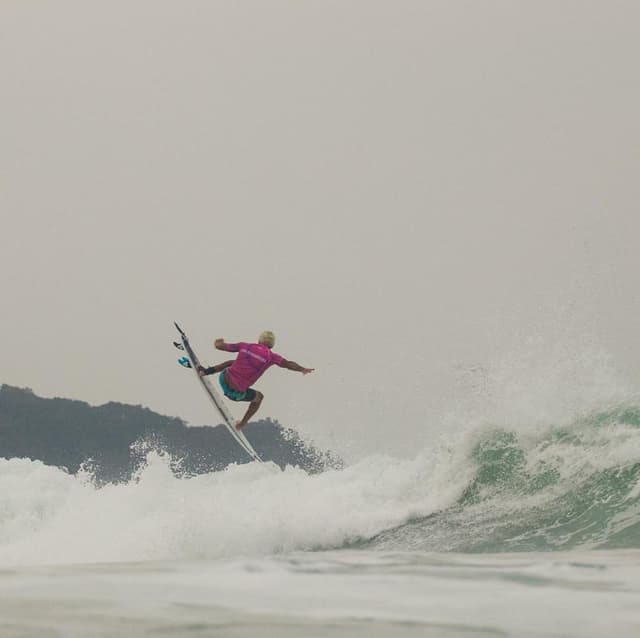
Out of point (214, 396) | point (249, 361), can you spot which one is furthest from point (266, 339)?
point (214, 396)

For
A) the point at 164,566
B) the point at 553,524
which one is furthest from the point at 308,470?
the point at 164,566

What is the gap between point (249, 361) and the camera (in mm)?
10719

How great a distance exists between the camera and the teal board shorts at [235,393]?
36.2 ft

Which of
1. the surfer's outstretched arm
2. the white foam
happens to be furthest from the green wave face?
the surfer's outstretched arm

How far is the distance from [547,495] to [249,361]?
3.72 metres

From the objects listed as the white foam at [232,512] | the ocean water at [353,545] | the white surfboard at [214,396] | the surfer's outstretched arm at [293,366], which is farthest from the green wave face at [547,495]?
the white surfboard at [214,396]

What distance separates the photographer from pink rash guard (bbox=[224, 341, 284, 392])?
10.7 meters

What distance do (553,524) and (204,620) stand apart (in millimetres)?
7012

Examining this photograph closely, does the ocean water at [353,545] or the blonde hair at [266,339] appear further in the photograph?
the blonde hair at [266,339]

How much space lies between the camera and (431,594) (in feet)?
10.2

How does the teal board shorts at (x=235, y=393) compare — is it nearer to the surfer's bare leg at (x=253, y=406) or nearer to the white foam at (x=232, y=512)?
the surfer's bare leg at (x=253, y=406)

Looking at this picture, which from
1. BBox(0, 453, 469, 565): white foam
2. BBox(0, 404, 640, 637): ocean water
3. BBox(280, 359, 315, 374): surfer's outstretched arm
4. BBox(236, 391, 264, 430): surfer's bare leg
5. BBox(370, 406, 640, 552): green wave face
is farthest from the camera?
BBox(236, 391, 264, 430): surfer's bare leg

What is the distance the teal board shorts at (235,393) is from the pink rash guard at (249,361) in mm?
181

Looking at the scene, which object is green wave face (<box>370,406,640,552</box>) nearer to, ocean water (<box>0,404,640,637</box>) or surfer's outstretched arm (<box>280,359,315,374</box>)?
ocean water (<box>0,404,640,637</box>)
